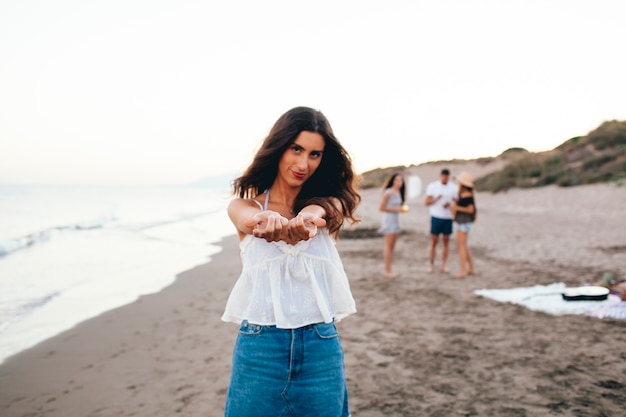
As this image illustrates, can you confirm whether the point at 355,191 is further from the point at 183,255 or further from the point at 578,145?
the point at 578,145

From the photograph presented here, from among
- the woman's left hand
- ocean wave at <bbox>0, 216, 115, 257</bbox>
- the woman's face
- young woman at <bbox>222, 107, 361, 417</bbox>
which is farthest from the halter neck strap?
ocean wave at <bbox>0, 216, 115, 257</bbox>

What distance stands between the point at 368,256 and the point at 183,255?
5061mm

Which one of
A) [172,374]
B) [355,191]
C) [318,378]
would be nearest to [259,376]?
[318,378]

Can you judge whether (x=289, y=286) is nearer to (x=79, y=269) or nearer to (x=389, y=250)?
(x=389, y=250)

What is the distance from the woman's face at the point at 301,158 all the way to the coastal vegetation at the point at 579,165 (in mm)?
24321

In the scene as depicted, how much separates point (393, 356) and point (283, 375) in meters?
3.49

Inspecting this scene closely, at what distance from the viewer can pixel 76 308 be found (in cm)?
740

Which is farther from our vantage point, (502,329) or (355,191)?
(502,329)

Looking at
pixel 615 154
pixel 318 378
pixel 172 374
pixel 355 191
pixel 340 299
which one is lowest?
pixel 172 374

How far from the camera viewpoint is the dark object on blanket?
6422 millimetres

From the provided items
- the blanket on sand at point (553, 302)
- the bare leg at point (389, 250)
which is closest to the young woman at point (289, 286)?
the blanket on sand at point (553, 302)

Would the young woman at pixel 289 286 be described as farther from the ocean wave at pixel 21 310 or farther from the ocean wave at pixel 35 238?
the ocean wave at pixel 35 238

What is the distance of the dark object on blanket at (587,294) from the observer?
6.42 metres

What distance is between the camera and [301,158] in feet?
6.63
